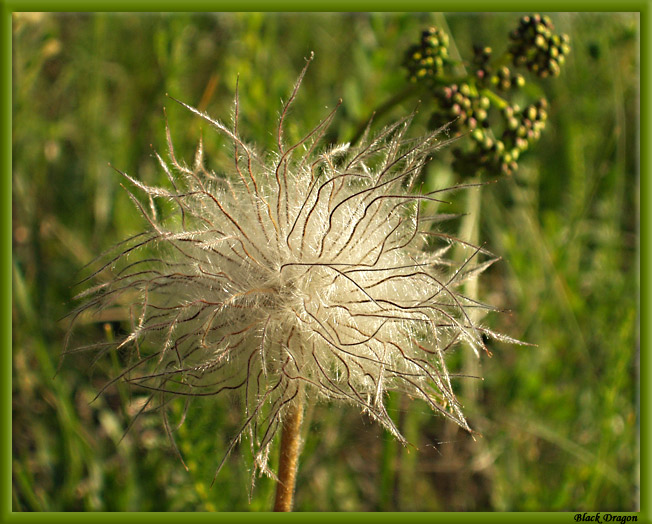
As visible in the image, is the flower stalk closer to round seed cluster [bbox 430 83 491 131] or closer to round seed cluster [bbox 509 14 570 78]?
round seed cluster [bbox 430 83 491 131]

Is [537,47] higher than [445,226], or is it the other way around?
[537,47]

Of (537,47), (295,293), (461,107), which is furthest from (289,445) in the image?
(537,47)

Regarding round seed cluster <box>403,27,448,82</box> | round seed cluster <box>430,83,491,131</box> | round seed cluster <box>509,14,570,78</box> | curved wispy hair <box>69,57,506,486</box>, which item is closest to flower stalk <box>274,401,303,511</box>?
curved wispy hair <box>69,57,506,486</box>

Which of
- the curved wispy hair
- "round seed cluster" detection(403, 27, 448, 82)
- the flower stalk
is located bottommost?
the flower stalk

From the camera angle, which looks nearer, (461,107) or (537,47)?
(461,107)

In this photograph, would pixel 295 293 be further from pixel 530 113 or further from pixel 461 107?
pixel 530 113

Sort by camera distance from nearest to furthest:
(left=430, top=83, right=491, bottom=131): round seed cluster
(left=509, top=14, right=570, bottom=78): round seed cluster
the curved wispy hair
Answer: the curved wispy hair < (left=430, top=83, right=491, bottom=131): round seed cluster < (left=509, top=14, right=570, bottom=78): round seed cluster
